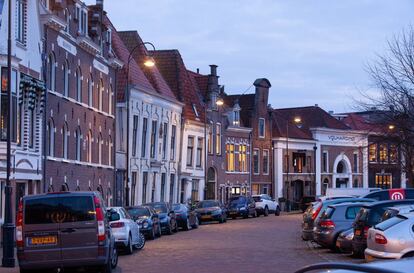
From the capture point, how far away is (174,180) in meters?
61.3

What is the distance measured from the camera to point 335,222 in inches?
993

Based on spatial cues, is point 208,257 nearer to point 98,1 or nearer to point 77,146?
point 77,146

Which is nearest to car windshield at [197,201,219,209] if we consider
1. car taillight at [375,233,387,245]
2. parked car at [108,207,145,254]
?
parked car at [108,207,145,254]

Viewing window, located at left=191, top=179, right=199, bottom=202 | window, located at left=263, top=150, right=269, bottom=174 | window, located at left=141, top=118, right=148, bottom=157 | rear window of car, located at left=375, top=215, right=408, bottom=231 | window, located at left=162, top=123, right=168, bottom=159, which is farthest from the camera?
window, located at left=263, top=150, right=269, bottom=174

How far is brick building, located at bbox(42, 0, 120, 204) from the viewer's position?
35656 mm

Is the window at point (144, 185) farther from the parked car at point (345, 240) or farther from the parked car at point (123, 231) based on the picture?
the parked car at point (345, 240)

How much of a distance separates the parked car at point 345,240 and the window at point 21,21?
1458 cm

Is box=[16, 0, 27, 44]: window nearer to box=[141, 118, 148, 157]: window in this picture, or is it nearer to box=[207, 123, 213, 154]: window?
box=[141, 118, 148, 157]: window

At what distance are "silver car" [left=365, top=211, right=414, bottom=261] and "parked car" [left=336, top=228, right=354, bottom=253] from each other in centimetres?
650

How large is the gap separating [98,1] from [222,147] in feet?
94.5

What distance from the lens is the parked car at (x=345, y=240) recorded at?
76.6ft

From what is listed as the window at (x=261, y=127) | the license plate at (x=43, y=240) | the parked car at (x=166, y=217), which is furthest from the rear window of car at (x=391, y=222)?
the window at (x=261, y=127)

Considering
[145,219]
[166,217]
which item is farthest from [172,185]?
[145,219]

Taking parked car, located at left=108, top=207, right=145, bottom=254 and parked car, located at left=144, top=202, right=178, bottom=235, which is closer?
parked car, located at left=108, top=207, right=145, bottom=254
